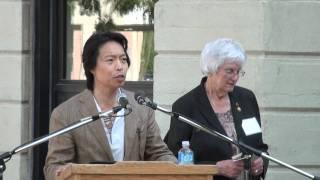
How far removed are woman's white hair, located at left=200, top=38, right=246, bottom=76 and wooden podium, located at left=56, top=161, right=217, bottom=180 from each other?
127 cm

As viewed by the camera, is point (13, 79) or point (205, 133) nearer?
point (205, 133)

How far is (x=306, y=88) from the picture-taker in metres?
7.96

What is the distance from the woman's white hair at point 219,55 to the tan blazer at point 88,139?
0.71m

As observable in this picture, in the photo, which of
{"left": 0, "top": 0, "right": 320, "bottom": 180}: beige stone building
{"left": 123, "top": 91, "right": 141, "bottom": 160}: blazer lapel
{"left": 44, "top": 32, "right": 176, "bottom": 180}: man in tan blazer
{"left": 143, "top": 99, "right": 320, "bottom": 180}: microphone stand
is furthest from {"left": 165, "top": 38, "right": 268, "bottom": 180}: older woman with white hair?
{"left": 0, "top": 0, "right": 320, "bottom": 180}: beige stone building

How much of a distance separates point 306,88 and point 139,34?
73.3 inches

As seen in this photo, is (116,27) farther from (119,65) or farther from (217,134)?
(217,134)

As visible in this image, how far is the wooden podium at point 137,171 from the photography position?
4.32 meters

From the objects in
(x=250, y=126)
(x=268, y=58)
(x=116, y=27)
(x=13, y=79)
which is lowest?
(x=13, y=79)

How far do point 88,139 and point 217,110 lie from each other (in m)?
1.05

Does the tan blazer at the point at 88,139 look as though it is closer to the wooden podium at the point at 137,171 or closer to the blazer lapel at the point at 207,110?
the wooden podium at the point at 137,171

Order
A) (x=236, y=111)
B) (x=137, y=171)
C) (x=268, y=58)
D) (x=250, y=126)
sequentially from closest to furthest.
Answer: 1. (x=137, y=171)
2. (x=250, y=126)
3. (x=236, y=111)
4. (x=268, y=58)

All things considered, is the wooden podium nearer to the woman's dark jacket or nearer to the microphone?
the microphone

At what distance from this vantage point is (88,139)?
487 centimetres

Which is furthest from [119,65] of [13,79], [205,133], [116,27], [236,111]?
[116,27]
